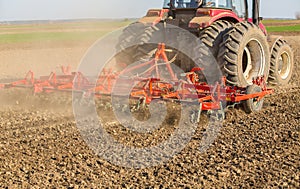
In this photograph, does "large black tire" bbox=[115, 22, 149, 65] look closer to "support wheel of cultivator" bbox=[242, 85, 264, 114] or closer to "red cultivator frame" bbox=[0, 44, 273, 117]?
"red cultivator frame" bbox=[0, 44, 273, 117]

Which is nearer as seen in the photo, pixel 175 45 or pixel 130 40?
pixel 175 45

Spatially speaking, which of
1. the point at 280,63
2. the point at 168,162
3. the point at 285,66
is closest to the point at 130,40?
the point at 168,162

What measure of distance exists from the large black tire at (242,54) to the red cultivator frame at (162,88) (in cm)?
31

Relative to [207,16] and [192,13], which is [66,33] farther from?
[207,16]

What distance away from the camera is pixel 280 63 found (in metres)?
8.58

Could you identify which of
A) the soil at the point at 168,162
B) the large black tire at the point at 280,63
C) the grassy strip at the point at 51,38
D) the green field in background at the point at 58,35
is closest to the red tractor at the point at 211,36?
the soil at the point at 168,162

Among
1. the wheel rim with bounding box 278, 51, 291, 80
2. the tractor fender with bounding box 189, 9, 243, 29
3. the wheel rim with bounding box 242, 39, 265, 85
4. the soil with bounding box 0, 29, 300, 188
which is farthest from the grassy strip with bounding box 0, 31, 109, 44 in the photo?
the soil with bounding box 0, 29, 300, 188

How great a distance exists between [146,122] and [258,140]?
1507 millimetres

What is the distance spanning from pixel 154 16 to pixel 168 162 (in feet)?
11.5

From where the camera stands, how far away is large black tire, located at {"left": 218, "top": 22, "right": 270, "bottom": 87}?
6.20 metres

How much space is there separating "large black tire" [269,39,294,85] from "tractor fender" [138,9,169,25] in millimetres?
2385

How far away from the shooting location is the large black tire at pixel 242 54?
244 inches

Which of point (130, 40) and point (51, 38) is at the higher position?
point (51, 38)

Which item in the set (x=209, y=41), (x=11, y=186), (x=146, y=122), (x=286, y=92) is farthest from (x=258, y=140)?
(x=286, y=92)
